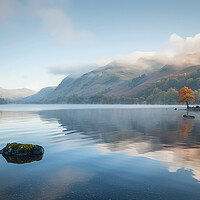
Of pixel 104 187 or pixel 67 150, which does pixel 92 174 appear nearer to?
pixel 104 187

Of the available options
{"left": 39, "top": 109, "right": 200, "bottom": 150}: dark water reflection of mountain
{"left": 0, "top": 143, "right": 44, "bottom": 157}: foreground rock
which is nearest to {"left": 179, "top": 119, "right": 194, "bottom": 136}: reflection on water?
{"left": 39, "top": 109, "right": 200, "bottom": 150}: dark water reflection of mountain

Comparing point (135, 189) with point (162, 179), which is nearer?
point (135, 189)

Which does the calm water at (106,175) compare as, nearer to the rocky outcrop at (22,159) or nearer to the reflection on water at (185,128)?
the rocky outcrop at (22,159)

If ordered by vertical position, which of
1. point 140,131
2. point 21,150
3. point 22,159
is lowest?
point 140,131

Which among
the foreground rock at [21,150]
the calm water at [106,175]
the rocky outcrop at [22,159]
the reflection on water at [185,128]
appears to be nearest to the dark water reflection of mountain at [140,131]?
the reflection on water at [185,128]

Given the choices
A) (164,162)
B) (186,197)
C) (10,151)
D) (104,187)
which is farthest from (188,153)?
(10,151)

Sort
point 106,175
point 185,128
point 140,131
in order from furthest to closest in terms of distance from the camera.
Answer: point 185,128, point 140,131, point 106,175

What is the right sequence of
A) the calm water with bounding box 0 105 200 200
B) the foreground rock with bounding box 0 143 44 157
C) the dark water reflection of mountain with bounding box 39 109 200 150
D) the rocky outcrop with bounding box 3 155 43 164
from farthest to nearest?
the dark water reflection of mountain with bounding box 39 109 200 150 → the foreground rock with bounding box 0 143 44 157 → the rocky outcrop with bounding box 3 155 43 164 → the calm water with bounding box 0 105 200 200

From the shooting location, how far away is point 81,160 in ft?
62.7

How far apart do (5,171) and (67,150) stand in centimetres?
857

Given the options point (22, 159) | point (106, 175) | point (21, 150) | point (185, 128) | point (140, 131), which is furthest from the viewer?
point (185, 128)

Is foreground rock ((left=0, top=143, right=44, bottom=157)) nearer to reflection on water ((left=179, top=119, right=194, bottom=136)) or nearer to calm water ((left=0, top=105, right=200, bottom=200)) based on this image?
calm water ((left=0, top=105, right=200, bottom=200))

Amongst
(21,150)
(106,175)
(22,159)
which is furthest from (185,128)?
(22,159)

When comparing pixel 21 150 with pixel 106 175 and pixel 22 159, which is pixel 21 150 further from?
pixel 106 175
